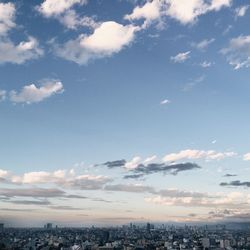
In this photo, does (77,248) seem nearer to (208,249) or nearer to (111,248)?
(111,248)

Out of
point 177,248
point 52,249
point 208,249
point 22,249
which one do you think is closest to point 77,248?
point 52,249

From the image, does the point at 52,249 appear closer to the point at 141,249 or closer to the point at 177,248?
the point at 141,249

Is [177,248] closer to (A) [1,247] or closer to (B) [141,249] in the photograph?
(B) [141,249]

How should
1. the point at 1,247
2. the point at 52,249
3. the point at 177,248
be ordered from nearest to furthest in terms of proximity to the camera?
the point at 1,247, the point at 52,249, the point at 177,248

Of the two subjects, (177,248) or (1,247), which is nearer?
(1,247)

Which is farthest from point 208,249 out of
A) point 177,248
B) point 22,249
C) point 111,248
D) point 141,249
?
point 22,249

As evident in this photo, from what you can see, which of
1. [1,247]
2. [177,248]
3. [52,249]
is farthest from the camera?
[177,248]

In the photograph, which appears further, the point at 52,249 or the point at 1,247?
the point at 52,249

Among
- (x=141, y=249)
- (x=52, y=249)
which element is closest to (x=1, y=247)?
(x=52, y=249)
